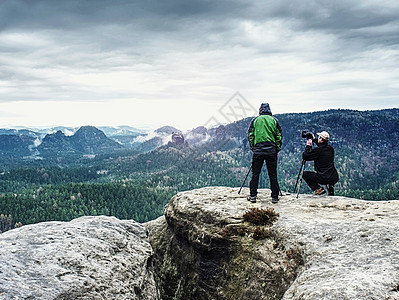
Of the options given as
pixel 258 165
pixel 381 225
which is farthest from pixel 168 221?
pixel 381 225

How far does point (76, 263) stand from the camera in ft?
46.0

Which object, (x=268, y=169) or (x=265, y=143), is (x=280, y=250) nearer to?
(x=268, y=169)

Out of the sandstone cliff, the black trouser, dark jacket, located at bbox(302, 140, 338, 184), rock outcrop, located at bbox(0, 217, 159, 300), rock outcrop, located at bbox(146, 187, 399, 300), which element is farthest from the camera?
dark jacket, located at bbox(302, 140, 338, 184)

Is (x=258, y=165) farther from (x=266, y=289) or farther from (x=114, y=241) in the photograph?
(x=114, y=241)

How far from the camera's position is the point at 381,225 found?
12867 millimetres

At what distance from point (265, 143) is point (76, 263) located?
12.2 m

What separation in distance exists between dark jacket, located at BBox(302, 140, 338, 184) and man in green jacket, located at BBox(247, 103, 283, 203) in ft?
8.29

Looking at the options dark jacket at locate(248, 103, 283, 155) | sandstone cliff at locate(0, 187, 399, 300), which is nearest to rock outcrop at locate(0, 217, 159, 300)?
sandstone cliff at locate(0, 187, 399, 300)

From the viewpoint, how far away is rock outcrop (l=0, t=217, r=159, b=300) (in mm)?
11938

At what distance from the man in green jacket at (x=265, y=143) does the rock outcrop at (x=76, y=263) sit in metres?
8.14

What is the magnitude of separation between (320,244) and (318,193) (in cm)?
782

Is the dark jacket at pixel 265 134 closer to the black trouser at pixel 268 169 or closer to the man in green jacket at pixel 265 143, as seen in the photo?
the man in green jacket at pixel 265 143

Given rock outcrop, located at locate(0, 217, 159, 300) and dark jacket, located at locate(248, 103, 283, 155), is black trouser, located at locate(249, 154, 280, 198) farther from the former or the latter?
rock outcrop, located at locate(0, 217, 159, 300)

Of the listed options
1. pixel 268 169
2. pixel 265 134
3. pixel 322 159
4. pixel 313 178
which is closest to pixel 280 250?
pixel 268 169
